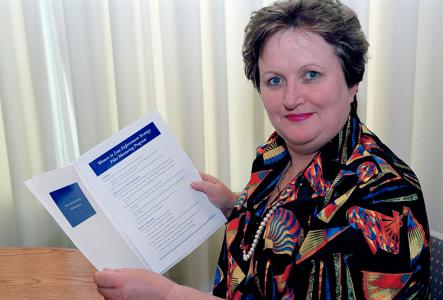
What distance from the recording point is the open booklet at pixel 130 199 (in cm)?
95

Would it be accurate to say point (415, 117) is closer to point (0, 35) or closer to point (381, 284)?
point (381, 284)

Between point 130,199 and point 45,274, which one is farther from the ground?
point 130,199

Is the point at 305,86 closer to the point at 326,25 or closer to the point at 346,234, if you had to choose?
the point at 326,25

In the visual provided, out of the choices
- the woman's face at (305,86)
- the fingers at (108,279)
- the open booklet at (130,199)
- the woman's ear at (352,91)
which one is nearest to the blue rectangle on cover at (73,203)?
the open booklet at (130,199)

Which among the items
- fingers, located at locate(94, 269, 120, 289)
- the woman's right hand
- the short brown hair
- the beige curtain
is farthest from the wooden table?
the short brown hair

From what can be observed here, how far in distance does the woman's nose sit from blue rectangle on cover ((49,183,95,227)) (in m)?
0.47

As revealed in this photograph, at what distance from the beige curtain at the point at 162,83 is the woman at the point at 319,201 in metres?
0.51

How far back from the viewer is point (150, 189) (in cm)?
104

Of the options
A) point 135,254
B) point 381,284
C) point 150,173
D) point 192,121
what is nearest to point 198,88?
point 192,121

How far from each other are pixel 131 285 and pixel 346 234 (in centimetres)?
44

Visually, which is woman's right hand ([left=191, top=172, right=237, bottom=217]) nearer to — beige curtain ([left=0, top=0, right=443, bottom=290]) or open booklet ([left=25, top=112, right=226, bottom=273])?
open booklet ([left=25, top=112, right=226, bottom=273])

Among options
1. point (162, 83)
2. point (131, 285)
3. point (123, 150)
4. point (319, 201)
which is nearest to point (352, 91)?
point (319, 201)

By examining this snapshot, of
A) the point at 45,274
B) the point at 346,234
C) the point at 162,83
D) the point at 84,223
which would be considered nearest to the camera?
the point at 346,234

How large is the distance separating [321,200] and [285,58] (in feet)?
1.01
